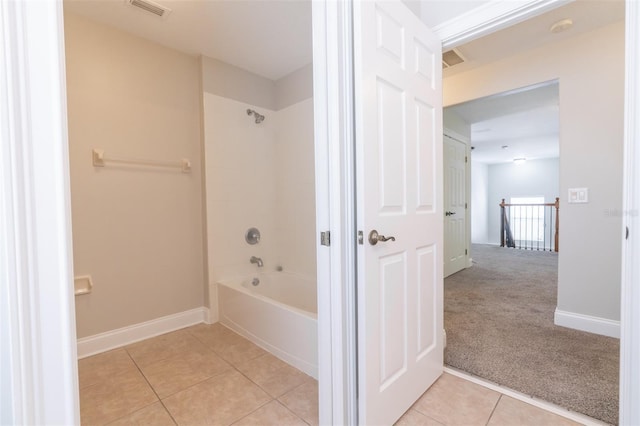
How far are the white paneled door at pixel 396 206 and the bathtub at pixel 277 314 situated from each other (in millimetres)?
586

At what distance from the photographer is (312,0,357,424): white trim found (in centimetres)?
122

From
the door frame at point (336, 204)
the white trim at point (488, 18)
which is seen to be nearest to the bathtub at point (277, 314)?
the door frame at point (336, 204)

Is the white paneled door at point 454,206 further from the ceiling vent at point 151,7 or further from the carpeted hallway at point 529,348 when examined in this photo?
the ceiling vent at point 151,7

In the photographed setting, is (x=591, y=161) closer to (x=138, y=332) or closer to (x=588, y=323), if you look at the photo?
(x=588, y=323)

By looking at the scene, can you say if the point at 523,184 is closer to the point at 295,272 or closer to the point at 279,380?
the point at 295,272

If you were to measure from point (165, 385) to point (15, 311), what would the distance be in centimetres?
154

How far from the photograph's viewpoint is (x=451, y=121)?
4.16 meters

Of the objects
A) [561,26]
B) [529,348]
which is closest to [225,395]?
[529,348]

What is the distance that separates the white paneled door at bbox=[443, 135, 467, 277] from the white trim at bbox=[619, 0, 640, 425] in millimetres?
3128

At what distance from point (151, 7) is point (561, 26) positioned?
3.05m

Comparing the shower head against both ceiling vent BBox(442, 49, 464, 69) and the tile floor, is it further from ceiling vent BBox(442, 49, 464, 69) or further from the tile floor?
the tile floor

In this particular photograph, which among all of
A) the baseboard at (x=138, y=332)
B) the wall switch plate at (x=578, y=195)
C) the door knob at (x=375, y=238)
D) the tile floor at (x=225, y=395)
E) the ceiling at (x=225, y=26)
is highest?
the ceiling at (x=225, y=26)

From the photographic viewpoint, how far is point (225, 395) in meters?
1.63

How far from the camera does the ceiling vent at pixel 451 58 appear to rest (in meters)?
2.62
